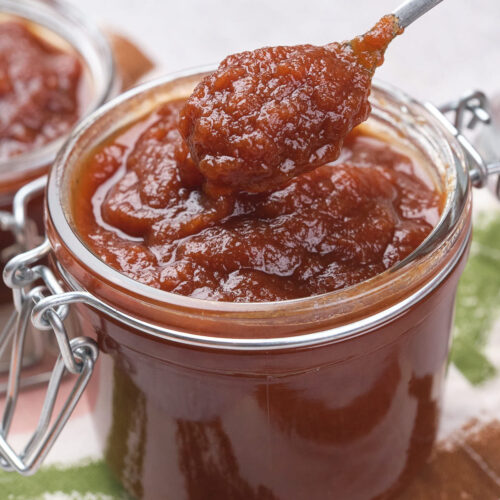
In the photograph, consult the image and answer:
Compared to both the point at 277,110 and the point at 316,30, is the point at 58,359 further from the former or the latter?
the point at 316,30

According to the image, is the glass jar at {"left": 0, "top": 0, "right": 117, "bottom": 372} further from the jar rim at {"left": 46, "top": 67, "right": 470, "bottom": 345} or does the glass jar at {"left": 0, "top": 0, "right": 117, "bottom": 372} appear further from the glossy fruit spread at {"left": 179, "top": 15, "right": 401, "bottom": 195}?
the glossy fruit spread at {"left": 179, "top": 15, "right": 401, "bottom": 195}

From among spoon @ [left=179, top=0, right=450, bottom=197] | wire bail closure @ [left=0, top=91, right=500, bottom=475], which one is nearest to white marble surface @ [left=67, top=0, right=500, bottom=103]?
wire bail closure @ [left=0, top=91, right=500, bottom=475]

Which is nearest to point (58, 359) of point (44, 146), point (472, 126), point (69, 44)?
point (44, 146)

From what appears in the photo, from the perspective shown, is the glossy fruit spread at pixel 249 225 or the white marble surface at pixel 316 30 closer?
the glossy fruit spread at pixel 249 225

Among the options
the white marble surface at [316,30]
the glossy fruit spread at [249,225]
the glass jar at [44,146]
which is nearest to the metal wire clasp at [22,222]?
the glass jar at [44,146]

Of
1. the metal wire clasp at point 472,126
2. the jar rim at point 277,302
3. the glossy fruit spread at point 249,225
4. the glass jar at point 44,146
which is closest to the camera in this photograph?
the jar rim at point 277,302

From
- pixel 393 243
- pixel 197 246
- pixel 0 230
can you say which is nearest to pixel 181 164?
pixel 197 246

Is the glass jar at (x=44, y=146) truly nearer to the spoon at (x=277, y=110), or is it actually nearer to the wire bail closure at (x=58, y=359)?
the wire bail closure at (x=58, y=359)

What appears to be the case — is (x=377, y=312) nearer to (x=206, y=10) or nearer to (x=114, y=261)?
(x=114, y=261)

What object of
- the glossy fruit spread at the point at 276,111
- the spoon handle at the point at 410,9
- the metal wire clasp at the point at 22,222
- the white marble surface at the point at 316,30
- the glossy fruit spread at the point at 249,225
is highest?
the spoon handle at the point at 410,9
